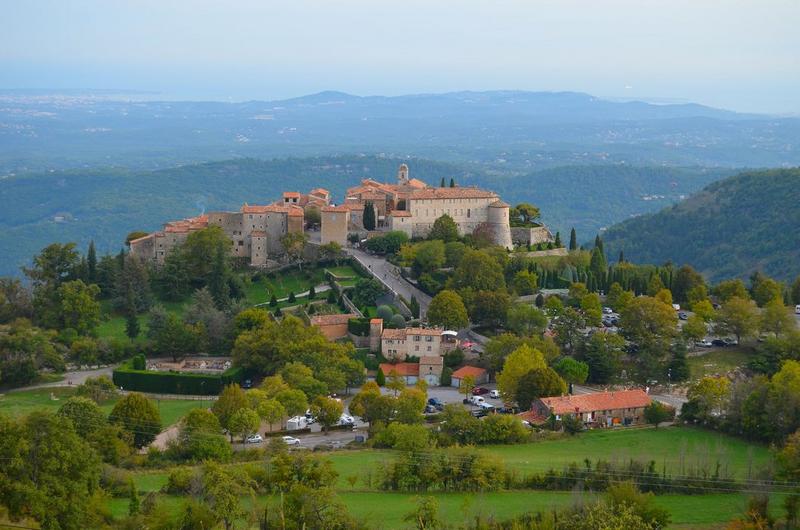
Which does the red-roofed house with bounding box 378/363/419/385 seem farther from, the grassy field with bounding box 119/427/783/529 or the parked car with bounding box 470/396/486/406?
the grassy field with bounding box 119/427/783/529

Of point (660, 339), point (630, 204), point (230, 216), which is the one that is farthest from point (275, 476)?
point (630, 204)

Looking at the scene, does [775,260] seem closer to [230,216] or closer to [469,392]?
[230,216]

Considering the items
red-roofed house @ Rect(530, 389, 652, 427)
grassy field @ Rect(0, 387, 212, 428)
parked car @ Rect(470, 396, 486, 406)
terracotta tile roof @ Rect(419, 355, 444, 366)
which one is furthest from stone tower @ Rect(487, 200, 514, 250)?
grassy field @ Rect(0, 387, 212, 428)

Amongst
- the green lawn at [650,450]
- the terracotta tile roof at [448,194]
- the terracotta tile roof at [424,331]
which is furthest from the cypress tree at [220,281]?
the green lawn at [650,450]

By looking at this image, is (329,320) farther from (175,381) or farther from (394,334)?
(175,381)

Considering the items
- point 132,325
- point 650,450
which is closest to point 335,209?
point 132,325

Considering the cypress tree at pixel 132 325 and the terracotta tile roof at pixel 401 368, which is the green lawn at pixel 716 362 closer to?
the terracotta tile roof at pixel 401 368
